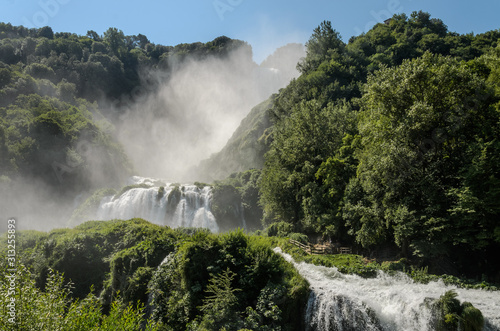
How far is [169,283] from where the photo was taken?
58.2 feet

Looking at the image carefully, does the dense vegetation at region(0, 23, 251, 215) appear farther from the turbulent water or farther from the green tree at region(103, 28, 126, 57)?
the turbulent water

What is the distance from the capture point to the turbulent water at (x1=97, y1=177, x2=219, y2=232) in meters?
53.6

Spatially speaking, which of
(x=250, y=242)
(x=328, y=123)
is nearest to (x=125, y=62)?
(x=328, y=123)

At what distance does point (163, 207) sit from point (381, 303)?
47.9 meters

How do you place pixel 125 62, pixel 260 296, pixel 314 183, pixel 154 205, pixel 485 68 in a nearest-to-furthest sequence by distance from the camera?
pixel 260 296 < pixel 485 68 < pixel 314 183 < pixel 154 205 < pixel 125 62

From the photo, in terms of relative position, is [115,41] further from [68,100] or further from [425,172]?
[425,172]

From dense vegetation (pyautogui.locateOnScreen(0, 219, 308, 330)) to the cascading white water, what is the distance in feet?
3.96

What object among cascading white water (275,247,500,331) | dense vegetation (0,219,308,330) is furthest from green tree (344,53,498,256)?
dense vegetation (0,219,308,330)

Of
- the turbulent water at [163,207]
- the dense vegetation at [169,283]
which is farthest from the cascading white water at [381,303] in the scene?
the turbulent water at [163,207]

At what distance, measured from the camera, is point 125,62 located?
429 ft

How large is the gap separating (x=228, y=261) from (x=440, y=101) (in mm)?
18049

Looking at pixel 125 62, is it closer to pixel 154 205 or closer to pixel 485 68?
pixel 154 205

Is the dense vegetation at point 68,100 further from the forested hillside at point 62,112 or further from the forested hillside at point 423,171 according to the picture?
the forested hillside at point 423,171

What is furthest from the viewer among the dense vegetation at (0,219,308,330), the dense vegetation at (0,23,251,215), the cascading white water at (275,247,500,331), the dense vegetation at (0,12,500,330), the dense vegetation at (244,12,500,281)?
the dense vegetation at (0,23,251,215)
